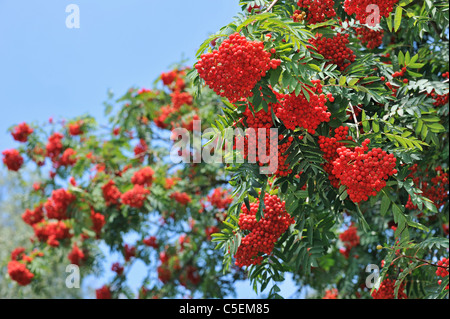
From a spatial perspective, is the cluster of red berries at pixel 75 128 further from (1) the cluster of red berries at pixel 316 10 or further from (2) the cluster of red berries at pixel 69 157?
(1) the cluster of red berries at pixel 316 10

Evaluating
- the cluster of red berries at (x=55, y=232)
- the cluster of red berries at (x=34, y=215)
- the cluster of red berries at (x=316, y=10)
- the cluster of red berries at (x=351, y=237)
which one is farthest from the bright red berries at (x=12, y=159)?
the cluster of red berries at (x=316, y=10)

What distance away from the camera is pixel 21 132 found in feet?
27.6

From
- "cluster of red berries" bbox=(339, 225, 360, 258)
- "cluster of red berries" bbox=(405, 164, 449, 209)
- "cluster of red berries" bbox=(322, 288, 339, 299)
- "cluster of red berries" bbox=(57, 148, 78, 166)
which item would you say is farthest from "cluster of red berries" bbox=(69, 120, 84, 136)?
"cluster of red berries" bbox=(405, 164, 449, 209)

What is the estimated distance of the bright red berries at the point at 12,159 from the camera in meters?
8.25

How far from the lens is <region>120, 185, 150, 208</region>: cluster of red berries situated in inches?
270

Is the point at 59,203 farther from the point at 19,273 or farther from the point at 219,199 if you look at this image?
the point at 219,199

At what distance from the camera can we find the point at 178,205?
24.0ft

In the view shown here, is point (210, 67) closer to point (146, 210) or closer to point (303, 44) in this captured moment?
point (303, 44)

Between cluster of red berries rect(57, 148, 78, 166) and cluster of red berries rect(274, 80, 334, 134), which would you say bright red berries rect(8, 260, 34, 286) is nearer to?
cluster of red berries rect(57, 148, 78, 166)

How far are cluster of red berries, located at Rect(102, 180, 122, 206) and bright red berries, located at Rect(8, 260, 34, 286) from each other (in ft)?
4.83

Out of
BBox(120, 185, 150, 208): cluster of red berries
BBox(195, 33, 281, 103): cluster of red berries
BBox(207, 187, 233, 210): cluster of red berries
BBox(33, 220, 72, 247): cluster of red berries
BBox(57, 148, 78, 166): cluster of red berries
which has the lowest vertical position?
BBox(33, 220, 72, 247): cluster of red berries

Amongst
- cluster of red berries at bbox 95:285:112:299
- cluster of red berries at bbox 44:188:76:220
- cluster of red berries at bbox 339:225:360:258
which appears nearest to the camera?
cluster of red berries at bbox 339:225:360:258

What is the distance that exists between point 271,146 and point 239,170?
0.81ft

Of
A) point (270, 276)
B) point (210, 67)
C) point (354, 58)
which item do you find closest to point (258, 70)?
point (210, 67)
